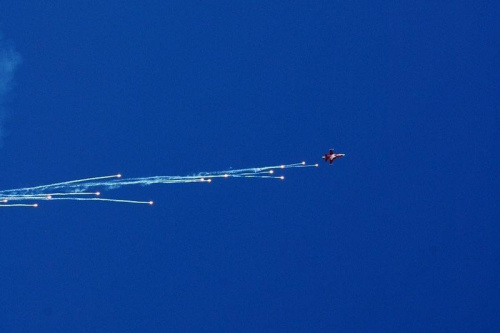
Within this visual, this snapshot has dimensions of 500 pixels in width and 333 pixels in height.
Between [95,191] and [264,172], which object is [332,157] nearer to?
[264,172]

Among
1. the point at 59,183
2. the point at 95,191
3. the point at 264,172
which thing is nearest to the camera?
the point at 95,191

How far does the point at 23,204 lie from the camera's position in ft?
200

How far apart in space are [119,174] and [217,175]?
320 inches

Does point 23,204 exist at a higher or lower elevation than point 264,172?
lower

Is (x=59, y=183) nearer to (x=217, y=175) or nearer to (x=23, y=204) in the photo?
(x=23, y=204)

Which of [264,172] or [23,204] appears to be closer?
[23,204]

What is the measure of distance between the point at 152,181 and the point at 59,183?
777 centimetres

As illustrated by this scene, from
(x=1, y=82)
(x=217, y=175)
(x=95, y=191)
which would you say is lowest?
(x=95, y=191)

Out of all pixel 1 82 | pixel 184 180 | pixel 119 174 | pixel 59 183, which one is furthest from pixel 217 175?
pixel 1 82

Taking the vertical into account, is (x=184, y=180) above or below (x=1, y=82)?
below

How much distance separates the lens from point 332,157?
64.2 metres

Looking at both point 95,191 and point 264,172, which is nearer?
point 95,191

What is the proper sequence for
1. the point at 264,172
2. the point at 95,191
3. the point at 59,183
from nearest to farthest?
the point at 95,191
the point at 59,183
the point at 264,172

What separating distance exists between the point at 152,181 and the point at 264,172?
11.0m
